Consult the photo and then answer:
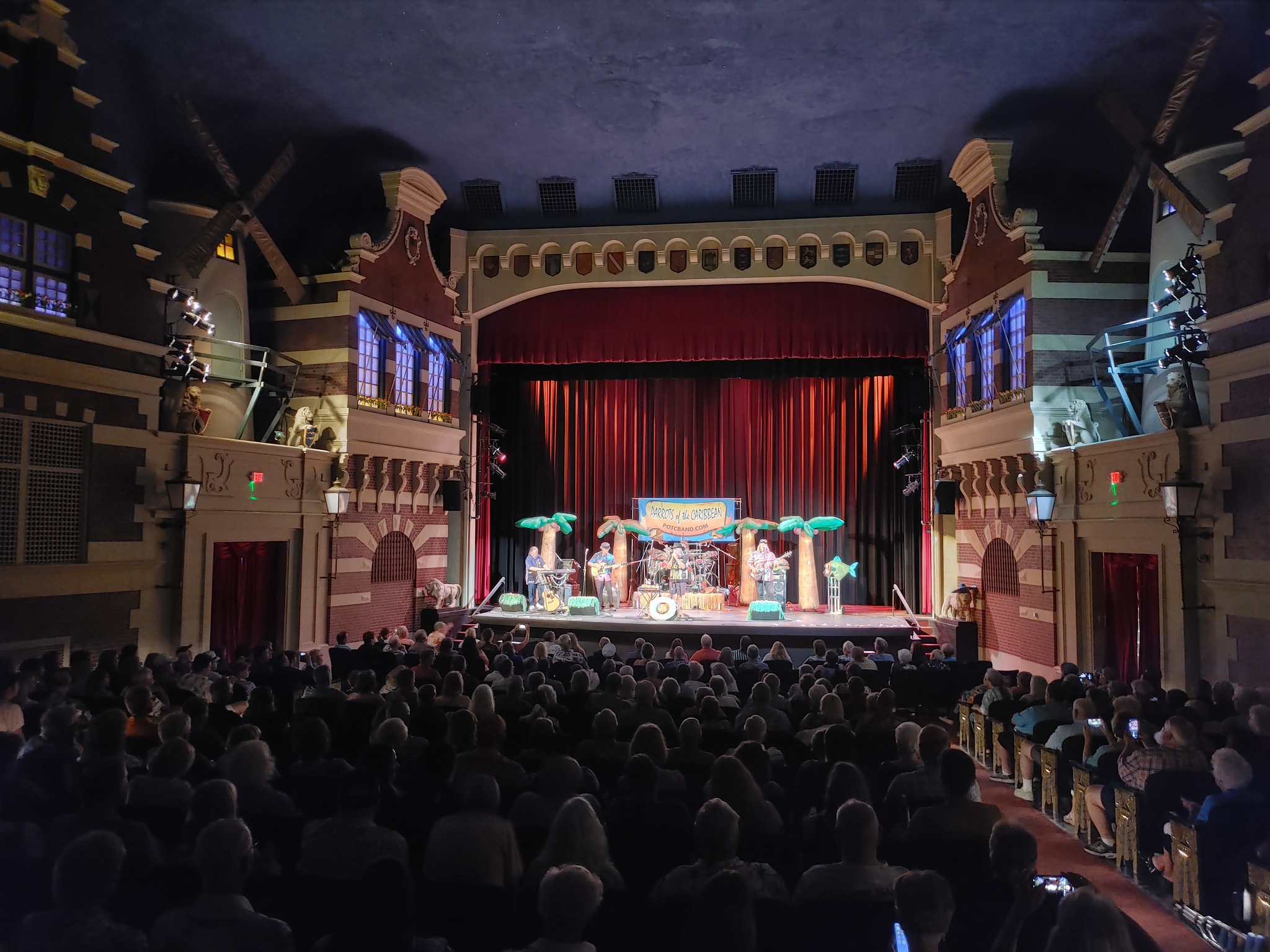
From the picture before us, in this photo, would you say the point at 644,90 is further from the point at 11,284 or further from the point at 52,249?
the point at 11,284

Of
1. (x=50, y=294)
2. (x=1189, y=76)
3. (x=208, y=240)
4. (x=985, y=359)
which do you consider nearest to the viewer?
(x=50, y=294)

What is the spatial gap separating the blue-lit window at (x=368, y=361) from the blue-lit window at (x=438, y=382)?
1.76 metres

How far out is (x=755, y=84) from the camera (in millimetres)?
15969

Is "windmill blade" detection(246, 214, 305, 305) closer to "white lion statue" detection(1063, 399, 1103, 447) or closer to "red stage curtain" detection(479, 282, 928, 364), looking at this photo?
"red stage curtain" detection(479, 282, 928, 364)

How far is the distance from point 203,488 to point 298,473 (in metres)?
2.44

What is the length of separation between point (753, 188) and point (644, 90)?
4417 mm

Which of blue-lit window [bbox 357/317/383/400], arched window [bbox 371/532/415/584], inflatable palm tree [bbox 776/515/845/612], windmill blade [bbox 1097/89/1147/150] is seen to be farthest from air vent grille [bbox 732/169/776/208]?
arched window [bbox 371/532/415/584]

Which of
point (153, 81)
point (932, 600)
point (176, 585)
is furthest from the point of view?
point (932, 600)

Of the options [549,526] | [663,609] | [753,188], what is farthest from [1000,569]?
[549,526]

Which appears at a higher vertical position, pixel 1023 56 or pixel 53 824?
pixel 1023 56

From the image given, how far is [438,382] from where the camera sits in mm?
20359

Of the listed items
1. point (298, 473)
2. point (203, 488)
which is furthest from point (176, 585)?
point (298, 473)

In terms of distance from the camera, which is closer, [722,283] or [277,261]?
[277,261]

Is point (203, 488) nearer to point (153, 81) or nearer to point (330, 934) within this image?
point (153, 81)
